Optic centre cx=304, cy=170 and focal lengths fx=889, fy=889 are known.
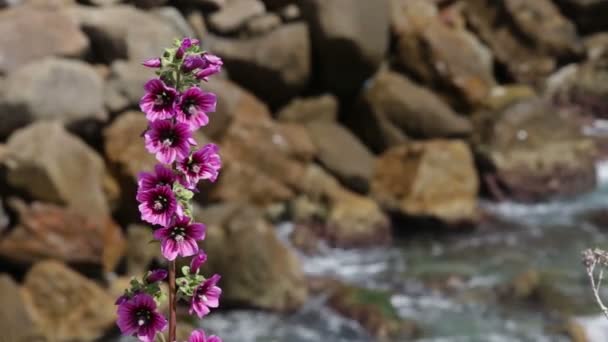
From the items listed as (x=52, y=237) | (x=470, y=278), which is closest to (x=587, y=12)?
(x=470, y=278)

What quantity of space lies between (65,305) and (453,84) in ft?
27.9

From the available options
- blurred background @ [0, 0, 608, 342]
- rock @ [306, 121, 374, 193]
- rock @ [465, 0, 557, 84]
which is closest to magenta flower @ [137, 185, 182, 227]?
blurred background @ [0, 0, 608, 342]

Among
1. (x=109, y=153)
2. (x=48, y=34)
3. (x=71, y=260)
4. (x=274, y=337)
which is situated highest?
(x=48, y=34)

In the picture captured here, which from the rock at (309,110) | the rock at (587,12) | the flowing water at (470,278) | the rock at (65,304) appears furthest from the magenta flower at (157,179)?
the rock at (587,12)

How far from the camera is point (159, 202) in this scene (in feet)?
6.74

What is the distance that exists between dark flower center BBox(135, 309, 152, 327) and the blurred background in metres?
5.49

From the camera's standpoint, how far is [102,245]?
9273mm

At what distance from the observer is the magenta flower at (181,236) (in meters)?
2.06

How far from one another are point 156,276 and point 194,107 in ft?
1.36

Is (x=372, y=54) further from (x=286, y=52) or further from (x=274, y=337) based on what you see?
(x=274, y=337)

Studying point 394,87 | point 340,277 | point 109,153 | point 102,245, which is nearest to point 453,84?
point 394,87

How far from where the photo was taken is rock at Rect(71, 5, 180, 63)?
12180 millimetres

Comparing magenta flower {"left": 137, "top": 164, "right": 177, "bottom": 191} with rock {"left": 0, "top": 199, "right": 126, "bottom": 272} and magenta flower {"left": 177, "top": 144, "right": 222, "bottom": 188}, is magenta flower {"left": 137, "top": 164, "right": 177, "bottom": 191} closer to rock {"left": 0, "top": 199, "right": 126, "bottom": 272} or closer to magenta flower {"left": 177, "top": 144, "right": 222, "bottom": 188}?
magenta flower {"left": 177, "top": 144, "right": 222, "bottom": 188}

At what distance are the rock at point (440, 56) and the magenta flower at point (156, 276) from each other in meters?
13.2
